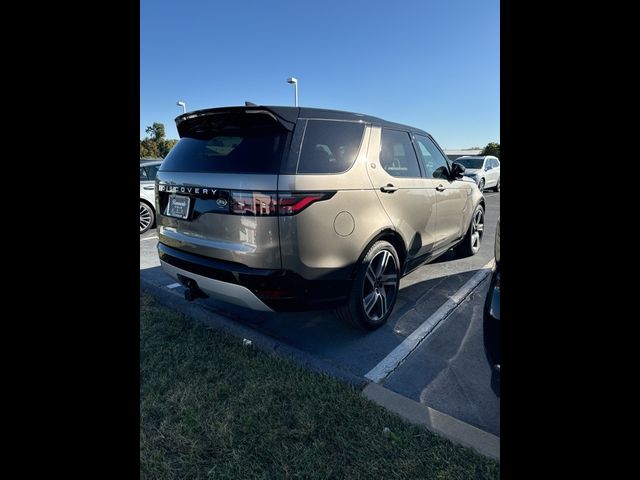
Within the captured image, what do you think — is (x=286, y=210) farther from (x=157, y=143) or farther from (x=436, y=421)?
(x=157, y=143)

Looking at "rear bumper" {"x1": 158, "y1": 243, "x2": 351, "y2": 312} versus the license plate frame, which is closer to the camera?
"rear bumper" {"x1": 158, "y1": 243, "x2": 351, "y2": 312}

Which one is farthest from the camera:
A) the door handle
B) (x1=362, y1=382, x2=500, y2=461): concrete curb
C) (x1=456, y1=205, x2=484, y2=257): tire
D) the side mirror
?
(x1=456, y1=205, x2=484, y2=257): tire

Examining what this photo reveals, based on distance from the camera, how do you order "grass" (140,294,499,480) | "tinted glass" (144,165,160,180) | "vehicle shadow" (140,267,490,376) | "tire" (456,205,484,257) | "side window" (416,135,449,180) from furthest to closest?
"tinted glass" (144,165,160,180) → "tire" (456,205,484,257) → "side window" (416,135,449,180) → "vehicle shadow" (140,267,490,376) → "grass" (140,294,499,480)

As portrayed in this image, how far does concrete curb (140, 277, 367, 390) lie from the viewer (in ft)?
8.32

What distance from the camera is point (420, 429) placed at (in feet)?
6.46

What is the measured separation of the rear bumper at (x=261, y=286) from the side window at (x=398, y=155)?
1198 mm

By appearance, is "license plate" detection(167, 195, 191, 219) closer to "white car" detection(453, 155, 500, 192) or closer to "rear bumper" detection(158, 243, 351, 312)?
"rear bumper" detection(158, 243, 351, 312)

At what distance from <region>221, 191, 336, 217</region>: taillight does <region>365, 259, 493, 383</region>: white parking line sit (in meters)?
1.33

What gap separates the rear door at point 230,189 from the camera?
238 centimetres

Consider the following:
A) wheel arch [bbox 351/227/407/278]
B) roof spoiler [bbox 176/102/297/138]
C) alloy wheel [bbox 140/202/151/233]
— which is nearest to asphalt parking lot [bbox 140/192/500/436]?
wheel arch [bbox 351/227/407/278]

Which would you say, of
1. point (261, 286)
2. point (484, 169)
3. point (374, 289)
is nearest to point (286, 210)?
point (261, 286)
